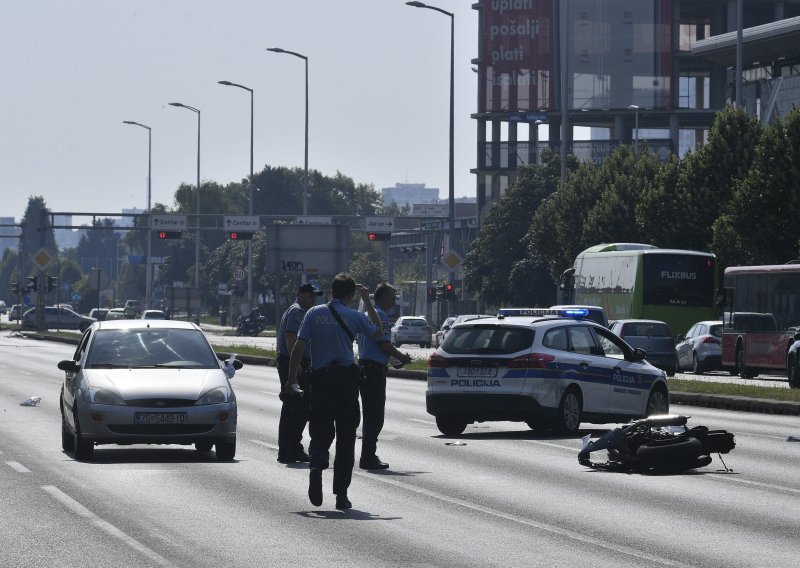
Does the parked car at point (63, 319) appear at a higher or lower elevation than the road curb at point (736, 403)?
lower

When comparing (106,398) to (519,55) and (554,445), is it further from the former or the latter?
(519,55)

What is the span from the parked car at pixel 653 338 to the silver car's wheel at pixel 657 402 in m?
17.8

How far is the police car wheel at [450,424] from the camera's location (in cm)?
2209

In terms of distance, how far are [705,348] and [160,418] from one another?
30.5 meters

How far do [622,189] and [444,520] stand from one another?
53.8 meters

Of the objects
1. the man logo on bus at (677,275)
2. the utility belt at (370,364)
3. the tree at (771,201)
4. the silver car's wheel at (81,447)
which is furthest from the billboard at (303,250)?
the utility belt at (370,364)

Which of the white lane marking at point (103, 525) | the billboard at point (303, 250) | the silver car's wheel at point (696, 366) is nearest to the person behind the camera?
the white lane marking at point (103, 525)

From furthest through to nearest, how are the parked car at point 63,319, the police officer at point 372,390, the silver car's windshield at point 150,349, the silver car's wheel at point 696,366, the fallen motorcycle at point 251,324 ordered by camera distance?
1. the parked car at point 63,319
2. the fallen motorcycle at point 251,324
3. the silver car's wheel at point 696,366
4. the silver car's windshield at point 150,349
5. the police officer at point 372,390

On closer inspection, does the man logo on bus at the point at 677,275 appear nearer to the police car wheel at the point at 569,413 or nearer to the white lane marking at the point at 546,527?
the police car wheel at the point at 569,413

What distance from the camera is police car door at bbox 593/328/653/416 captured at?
2259 cm

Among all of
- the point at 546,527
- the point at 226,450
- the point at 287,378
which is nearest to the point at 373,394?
the point at 287,378

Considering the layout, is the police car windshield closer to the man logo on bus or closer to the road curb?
the road curb

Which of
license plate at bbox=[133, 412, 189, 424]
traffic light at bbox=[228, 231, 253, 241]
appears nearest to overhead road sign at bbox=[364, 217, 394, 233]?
traffic light at bbox=[228, 231, 253, 241]

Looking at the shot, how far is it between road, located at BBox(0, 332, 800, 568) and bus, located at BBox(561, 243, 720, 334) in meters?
27.5
